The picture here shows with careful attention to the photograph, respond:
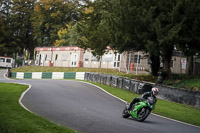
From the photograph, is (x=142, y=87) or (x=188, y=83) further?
(x=188, y=83)

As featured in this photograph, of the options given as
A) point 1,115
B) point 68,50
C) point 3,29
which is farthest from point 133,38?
point 3,29

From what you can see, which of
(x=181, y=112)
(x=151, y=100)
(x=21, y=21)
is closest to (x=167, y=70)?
(x=181, y=112)

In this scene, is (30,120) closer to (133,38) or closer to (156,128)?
(156,128)

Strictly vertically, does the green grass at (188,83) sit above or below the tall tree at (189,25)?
below

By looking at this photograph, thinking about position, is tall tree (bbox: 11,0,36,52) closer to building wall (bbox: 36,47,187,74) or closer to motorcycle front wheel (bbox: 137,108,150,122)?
building wall (bbox: 36,47,187,74)

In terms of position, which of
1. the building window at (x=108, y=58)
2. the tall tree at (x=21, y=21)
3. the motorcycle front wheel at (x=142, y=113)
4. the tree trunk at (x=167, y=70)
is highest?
the tall tree at (x=21, y=21)

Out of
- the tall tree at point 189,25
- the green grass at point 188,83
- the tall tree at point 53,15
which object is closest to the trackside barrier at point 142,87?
the green grass at point 188,83

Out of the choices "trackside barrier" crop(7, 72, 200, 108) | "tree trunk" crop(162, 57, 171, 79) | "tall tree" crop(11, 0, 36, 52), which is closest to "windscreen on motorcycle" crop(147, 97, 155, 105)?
"trackside barrier" crop(7, 72, 200, 108)

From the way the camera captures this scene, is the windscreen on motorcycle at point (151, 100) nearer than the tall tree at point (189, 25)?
Yes

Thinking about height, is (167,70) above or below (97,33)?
below

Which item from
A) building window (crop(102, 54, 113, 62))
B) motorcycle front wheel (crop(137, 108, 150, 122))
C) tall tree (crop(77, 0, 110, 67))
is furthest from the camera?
building window (crop(102, 54, 113, 62))

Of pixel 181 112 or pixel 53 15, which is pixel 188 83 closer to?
pixel 181 112

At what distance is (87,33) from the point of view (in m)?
32.3

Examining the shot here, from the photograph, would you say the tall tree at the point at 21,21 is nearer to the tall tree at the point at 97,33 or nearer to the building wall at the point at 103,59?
the building wall at the point at 103,59
